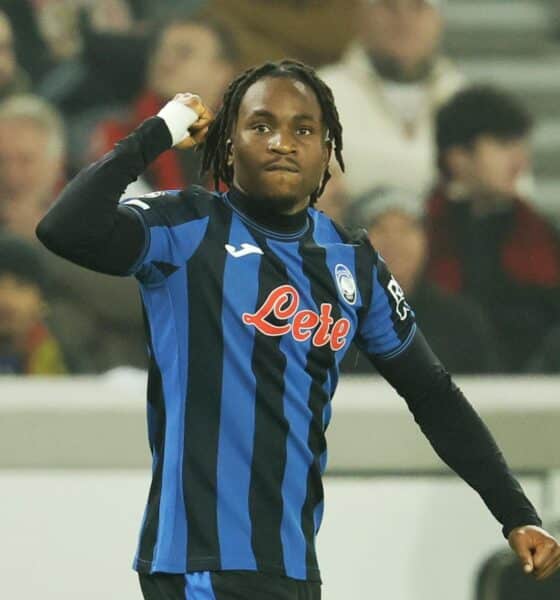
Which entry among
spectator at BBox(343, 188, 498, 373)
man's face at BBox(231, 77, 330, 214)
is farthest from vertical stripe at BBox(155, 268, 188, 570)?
spectator at BBox(343, 188, 498, 373)

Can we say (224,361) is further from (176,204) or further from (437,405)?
(437,405)

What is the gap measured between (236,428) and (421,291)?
288 cm

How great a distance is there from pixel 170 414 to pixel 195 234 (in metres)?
0.31

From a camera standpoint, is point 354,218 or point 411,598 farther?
point 354,218

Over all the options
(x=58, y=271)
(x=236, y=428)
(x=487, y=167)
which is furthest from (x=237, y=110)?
(x=487, y=167)

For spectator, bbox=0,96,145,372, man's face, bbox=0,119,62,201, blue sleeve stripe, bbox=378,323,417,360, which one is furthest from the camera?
man's face, bbox=0,119,62,201

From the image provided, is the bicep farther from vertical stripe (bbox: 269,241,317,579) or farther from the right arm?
vertical stripe (bbox: 269,241,317,579)

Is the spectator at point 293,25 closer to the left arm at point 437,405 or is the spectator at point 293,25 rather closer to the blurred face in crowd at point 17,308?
the blurred face in crowd at point 17,308

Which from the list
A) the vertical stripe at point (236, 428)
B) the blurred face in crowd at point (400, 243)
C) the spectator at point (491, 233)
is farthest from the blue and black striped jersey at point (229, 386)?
the spectator at point (491, 233)

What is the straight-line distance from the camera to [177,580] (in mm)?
2305

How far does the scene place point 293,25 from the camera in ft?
19.0

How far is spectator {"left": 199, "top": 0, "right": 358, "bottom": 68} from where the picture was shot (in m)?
5.73

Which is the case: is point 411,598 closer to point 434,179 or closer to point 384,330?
point 384,330

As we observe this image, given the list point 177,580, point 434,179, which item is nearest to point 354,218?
point 434,179
